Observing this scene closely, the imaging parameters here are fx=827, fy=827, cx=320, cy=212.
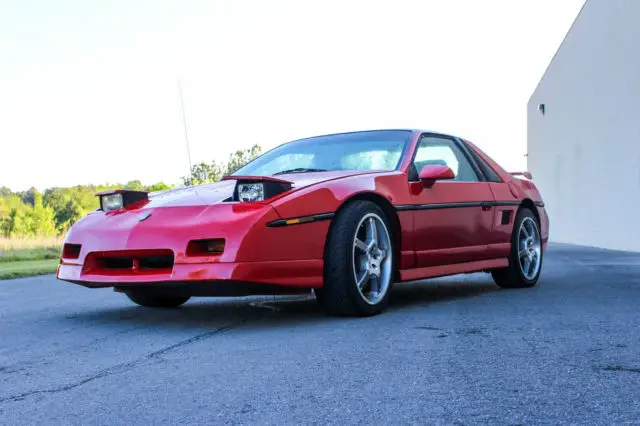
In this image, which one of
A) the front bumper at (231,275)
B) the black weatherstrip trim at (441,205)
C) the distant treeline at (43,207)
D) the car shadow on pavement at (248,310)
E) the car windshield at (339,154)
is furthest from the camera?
the distant treeline at (43,207)

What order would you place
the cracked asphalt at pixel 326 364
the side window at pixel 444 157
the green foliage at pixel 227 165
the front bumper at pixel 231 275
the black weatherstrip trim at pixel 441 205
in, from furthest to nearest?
the green foliage at pixel 227 165 < the side window at pixel 444 157 < the black weatherstrip trim at pixel 441 205 < the front bumper at pixel 231 275 < the cracked asphalt at pixel 326 364

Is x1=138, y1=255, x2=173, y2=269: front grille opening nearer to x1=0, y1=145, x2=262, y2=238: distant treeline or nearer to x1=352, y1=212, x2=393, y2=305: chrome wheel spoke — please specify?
x1=352, y1=212, x2=393, y2=305: chrome wheel spoke

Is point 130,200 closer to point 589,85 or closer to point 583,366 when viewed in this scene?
point 583,366

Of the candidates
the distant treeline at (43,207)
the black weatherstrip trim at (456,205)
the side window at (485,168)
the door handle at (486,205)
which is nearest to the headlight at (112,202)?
the black weatherstrip trim at (456,205)

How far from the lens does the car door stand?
18.3 feet

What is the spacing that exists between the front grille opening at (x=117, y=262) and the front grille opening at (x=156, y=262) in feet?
0.34

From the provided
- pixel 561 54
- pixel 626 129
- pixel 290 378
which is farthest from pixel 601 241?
pixel 290 378

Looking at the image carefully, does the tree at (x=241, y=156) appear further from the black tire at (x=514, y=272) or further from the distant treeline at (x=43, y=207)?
the distant treeline at (x=43, y=207)

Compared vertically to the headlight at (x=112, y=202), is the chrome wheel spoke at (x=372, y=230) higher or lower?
lower

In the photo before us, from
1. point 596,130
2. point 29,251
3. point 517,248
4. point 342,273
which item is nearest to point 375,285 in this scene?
point 342,273

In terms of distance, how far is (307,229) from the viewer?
4.69m

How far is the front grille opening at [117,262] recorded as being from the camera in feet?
15.7

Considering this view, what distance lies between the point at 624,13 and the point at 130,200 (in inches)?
679

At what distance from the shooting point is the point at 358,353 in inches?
143
